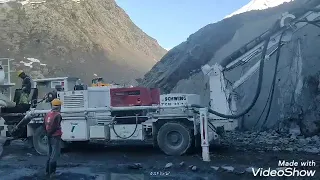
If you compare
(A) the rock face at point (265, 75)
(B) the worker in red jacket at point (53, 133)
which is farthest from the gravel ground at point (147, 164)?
(A) the rock face at point (265, 75)

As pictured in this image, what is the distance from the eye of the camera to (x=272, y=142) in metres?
11.6

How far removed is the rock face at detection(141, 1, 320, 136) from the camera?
13.4 m

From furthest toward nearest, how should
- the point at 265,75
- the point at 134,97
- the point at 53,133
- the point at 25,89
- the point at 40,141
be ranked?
the point at 265,75
the point at 25,89
the point at 40,141
the point at 134,97
the point at 53,133

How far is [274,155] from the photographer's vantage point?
→ 31.3 feet

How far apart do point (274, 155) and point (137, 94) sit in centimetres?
381

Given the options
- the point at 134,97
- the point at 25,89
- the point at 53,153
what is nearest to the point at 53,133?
the point at 53,153

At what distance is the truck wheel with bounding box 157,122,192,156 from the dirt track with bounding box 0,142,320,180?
26 centimetres

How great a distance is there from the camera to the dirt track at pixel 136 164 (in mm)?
8094

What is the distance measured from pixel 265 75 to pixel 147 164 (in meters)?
8.03

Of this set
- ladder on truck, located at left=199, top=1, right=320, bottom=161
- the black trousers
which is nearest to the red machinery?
ladder on truck, located at left=199, top=1, right=320, bottom=161

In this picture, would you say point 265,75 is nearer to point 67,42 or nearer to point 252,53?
point 252,53

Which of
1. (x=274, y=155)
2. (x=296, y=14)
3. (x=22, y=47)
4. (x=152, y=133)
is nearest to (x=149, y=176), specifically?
(x=152, y=133)

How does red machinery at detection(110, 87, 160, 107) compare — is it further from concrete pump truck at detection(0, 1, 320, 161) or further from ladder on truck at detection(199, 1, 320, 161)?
ladder on truck at detection(199, 1, 320, 161)

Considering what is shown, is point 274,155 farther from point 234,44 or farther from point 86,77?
point 86,77
